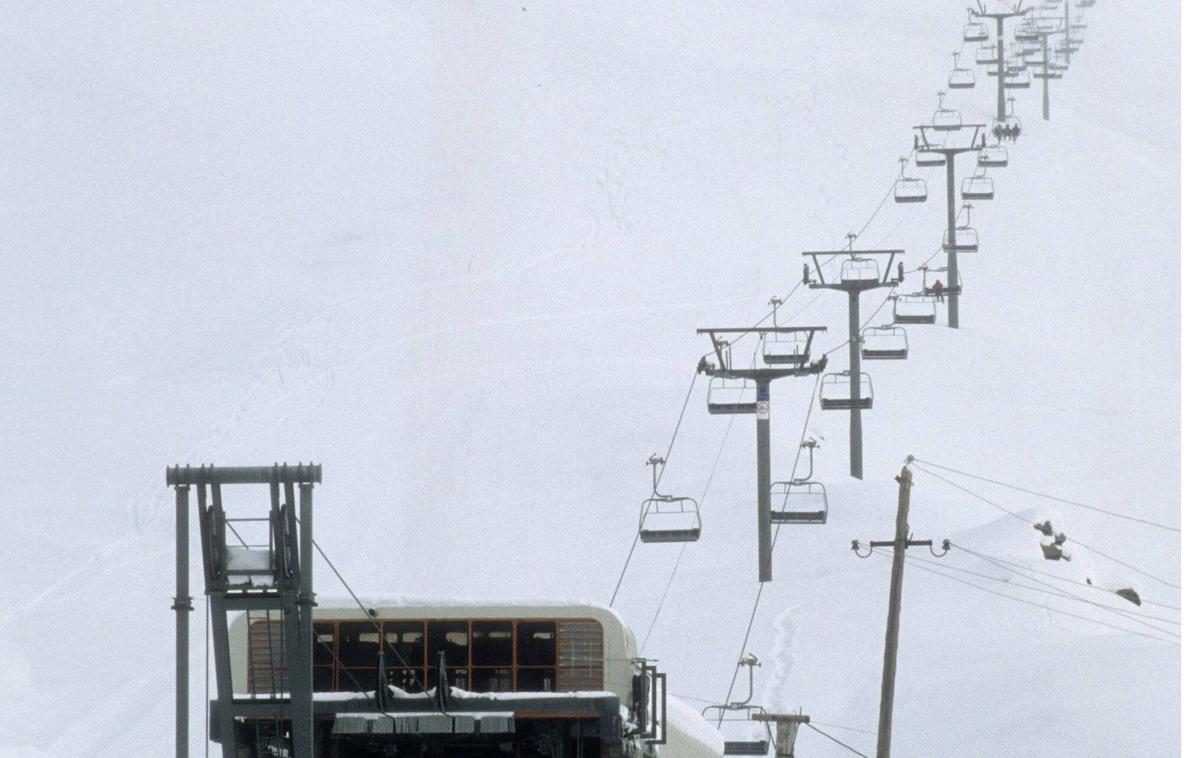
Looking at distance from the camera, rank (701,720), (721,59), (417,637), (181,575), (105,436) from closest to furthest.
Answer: (181,575), (417,637), (701,720), (105,436), (721,59)

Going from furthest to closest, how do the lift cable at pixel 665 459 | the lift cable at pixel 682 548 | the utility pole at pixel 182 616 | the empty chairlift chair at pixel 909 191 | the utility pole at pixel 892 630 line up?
the empty chairlift chair at pixel 909 191 → the lift cable at pixel 665 459 → the lift cable at pixel 682 548 → the utility pole at pixel 892 630 → the utility pole at pixel 182 616

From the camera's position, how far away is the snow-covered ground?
29.3 m

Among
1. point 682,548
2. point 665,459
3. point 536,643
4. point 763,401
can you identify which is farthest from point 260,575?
point 665,459

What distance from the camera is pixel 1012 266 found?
64500 millimetres

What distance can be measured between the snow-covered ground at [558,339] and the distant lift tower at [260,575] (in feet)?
36.4

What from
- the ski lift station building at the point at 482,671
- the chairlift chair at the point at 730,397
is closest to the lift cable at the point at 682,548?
the chairlift chair at the point at 730,397

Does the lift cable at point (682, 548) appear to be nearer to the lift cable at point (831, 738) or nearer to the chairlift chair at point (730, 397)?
the chairlift chair at point (730, 397)

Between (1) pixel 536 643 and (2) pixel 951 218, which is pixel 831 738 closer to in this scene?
(1) pixel 536 643

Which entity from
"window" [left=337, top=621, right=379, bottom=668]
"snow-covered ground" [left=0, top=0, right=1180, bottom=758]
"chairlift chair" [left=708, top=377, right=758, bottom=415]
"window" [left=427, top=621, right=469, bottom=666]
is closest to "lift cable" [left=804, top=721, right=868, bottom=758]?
"snow-covered ground" [left=0, top=0, right=1180, bottom=758]

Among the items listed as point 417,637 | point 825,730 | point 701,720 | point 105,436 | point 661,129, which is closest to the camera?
point 417,637

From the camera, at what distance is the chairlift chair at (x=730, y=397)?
28.3 meters

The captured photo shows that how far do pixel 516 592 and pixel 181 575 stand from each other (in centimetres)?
1657

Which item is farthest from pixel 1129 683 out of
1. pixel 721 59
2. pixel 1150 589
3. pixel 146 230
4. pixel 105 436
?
pixel 721 59

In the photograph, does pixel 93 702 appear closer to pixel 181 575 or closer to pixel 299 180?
pixel 181 575
